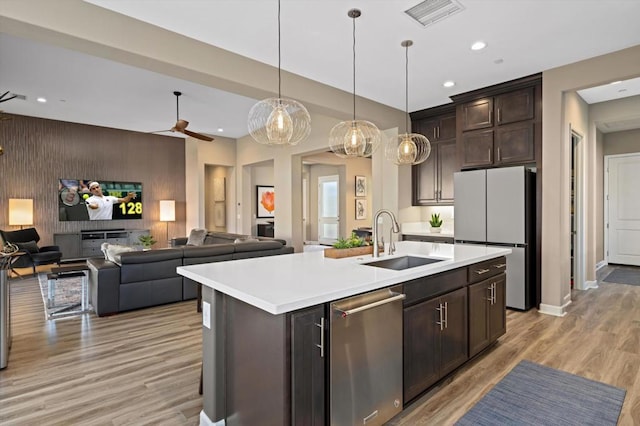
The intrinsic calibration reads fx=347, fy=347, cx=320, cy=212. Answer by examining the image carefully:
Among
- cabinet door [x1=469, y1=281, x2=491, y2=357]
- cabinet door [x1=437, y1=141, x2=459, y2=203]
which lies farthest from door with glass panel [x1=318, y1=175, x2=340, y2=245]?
cabinet door [x1=469, y1=281, x2=491, y2=357]

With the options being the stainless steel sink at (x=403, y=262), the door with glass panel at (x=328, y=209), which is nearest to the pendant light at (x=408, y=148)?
the stainless steel sink at (x=403, y=262)

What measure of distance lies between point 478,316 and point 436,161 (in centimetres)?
341

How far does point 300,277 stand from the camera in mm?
2051

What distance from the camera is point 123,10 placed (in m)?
2.88

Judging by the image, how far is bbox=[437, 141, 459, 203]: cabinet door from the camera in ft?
18.2

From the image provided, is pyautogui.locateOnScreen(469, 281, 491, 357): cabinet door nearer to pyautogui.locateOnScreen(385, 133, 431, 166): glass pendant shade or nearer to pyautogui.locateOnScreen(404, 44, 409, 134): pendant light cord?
pyautogui.locateOnScreen(385, 133, 431, 166): glass pendant shade

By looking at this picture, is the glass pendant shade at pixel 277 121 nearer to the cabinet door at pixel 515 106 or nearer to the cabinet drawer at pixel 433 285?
the cabinet drawer at pixel 433 285

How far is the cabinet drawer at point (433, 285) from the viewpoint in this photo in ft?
7.20

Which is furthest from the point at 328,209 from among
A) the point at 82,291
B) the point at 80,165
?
the point at 82,291

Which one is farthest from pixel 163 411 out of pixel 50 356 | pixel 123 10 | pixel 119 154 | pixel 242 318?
pixel 119 154

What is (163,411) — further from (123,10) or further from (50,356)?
(123,10)

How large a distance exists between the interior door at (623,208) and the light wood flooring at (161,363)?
3.70 metres

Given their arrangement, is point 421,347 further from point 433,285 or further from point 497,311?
point 497,311

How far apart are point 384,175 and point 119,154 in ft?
21.0
